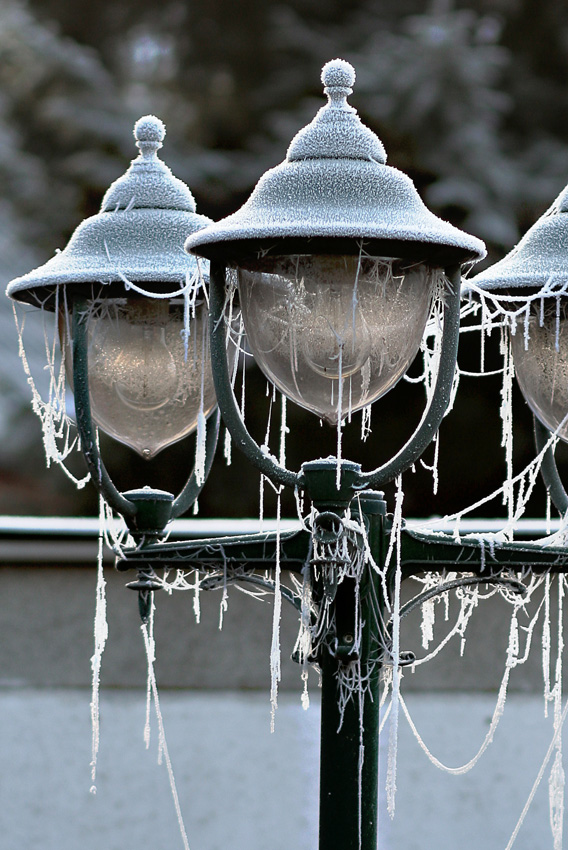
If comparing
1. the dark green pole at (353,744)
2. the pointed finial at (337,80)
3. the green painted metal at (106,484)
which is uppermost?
the pointed finial at (337,80)

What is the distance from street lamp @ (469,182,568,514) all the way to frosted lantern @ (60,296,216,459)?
42 centimetres

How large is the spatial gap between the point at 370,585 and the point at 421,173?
4.31 m

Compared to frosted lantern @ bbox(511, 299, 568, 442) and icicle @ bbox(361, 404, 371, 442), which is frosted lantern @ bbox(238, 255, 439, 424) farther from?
frosted lantern @ bbox(511, 299, 568, 442)

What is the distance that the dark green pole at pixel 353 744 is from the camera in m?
1.64

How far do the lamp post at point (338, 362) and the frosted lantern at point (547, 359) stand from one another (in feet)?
0.73

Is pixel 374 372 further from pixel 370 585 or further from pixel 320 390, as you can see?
pixel 370 585

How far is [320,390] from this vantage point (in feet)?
5.16

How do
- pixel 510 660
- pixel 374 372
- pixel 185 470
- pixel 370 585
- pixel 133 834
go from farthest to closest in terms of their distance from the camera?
pixel 185 470, pixel 133 834, pixel 510 660, pixel 370 585, pixel 374 372

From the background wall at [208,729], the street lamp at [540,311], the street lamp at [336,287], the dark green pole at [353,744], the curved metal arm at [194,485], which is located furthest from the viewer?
the background wall at [208,729]

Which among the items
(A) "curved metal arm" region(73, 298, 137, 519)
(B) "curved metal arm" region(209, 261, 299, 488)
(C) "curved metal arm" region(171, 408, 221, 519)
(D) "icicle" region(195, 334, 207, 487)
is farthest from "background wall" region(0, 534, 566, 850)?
(B) "curved metal arm" region(209, 261, 299, 488)

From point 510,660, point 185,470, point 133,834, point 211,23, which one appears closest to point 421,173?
point 211,23

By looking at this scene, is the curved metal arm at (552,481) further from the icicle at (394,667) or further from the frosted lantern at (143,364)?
the frosted lantern at (143,364)

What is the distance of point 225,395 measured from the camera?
62.4 inches

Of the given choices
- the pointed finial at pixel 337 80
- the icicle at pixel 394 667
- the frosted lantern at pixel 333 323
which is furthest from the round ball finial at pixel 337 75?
the icicle at pixel 394 667
